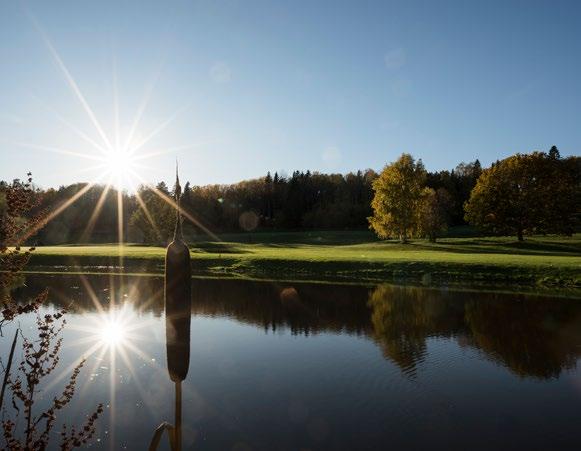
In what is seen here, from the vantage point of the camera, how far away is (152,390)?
15.0m

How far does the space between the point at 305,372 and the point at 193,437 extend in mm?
6068

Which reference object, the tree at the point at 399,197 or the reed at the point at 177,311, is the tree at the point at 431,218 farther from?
the reed at the point at 177,311

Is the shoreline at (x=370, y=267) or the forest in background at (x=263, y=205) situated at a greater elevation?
the forest in background at (x=263, y=205)

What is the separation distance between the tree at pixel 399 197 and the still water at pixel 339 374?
3574cm

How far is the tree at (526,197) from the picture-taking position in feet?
213

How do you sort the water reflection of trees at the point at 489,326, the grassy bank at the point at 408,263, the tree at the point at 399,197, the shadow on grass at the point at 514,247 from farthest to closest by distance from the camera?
the tree at the point at 399,197, the shadow on grass at the point at 514,247, the grassy bank at the point at 408,263, the water reflection of trees at the point at 489,326

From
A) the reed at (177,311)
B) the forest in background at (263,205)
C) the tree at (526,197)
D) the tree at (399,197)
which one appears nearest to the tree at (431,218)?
the tree at (399,197)

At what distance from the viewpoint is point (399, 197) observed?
219 feet

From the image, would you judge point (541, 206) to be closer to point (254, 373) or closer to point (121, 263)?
point (121, 263)

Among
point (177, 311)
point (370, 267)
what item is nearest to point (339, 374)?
point (177, 311)

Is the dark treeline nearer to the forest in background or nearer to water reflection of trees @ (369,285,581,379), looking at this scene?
the forest in background

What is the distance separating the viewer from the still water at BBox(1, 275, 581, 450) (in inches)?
472

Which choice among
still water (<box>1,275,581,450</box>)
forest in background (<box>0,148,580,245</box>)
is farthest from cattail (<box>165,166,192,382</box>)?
forest in background (<box>0,148,580,245</box>)

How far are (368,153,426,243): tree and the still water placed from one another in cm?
3574
